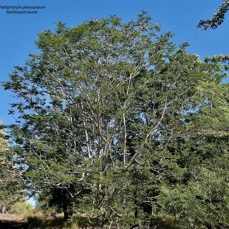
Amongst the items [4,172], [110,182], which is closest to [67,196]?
[4,172]

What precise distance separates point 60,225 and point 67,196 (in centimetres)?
175

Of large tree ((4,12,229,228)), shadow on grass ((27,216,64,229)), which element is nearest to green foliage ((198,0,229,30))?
large tree ((4,12,229,228))

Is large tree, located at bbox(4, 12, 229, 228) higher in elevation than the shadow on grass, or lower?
higher

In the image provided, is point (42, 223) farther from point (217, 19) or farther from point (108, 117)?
point (217, 19)

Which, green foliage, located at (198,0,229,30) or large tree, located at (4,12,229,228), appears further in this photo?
large tree, located at (4,12,229,228)

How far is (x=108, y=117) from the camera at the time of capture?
1586 cm

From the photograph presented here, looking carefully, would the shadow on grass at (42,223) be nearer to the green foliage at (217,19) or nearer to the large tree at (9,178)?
the large tree at (9,178)

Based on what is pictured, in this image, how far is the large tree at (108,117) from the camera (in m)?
13.6

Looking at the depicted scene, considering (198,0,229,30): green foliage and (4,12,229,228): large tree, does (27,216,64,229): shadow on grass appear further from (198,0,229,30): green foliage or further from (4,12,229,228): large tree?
(198,0,229,30): green foliage

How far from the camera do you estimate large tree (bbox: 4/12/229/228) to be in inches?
534

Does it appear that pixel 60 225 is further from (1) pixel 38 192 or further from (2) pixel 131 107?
(2) pixel 131 107

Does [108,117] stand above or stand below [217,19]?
above

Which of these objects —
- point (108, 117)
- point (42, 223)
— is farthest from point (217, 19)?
point (42, 223)

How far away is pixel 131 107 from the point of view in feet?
51.6
